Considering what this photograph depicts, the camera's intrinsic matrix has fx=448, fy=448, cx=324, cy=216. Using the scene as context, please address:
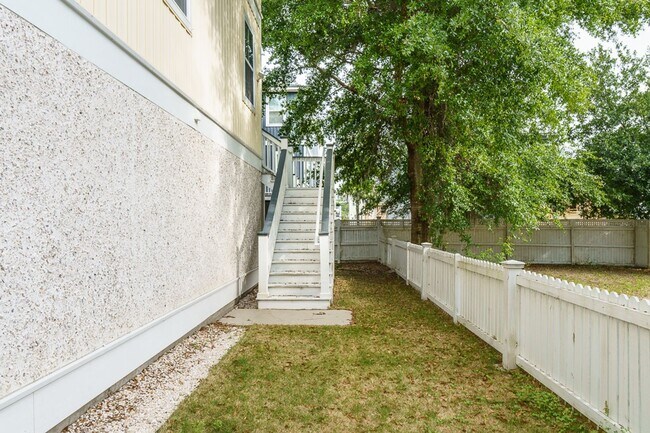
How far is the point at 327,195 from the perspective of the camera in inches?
394

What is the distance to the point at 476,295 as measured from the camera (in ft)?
20.4

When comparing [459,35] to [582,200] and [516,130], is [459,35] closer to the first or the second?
[516,130]

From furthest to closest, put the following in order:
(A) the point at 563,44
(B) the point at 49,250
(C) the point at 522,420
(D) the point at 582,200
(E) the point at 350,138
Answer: (D) the point at 582,200 → (E) the point at 350,138 → (A) the point at 563,44 → (C) the point at 522,420 → (B) the point at 49,250

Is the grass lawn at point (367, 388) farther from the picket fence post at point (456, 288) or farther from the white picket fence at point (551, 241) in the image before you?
Result: the white picket fence at point (551, 241)

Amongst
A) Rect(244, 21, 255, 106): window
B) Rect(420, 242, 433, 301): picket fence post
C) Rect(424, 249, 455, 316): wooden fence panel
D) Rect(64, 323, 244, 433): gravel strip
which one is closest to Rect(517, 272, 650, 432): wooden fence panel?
Rect(424, 249, 455, 316): wooden fence panel

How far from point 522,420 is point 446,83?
667 centimetres

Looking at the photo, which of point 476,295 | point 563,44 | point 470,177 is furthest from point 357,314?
point 563,44

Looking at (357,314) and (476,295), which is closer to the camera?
(476,295)

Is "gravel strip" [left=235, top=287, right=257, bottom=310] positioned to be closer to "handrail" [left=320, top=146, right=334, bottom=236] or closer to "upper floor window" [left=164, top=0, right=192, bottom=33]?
"handrail" [left=320, top=146, right=334, bottom=236]

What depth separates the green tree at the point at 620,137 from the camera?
16.1 meters

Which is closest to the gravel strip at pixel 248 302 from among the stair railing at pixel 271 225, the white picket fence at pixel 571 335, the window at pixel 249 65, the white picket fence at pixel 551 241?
the stair railing at pixel 271 225

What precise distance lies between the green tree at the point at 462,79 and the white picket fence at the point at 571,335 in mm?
4036

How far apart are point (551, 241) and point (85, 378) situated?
672 inches

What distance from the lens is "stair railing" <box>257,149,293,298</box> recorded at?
8164 millimetres
